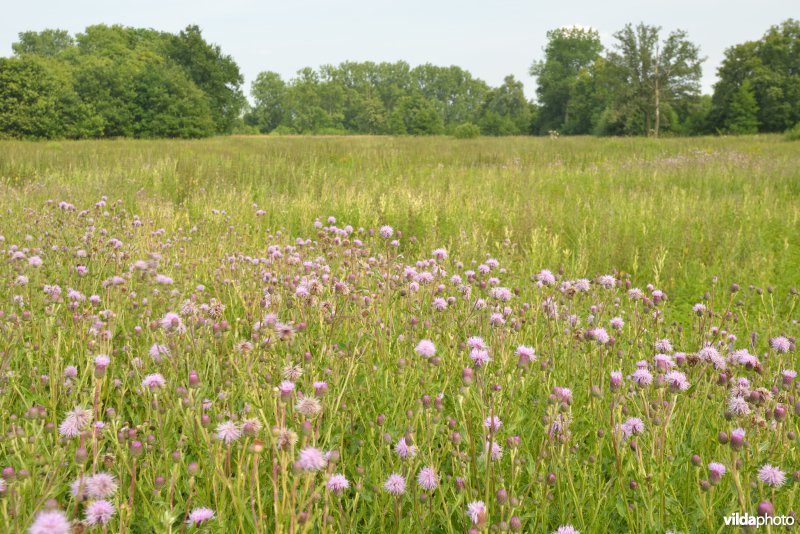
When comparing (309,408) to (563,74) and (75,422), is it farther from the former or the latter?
(563,74)

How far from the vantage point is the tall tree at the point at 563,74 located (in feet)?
186


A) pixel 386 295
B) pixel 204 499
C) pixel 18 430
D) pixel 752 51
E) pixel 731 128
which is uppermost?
pixel 752 51

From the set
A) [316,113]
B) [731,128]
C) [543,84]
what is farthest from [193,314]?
[316,113]

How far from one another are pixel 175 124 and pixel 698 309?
37.4 metres

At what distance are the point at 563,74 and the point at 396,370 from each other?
74.7 metres

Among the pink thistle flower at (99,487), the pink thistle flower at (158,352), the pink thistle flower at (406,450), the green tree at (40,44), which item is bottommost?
the pink thistle flower at (406,450)

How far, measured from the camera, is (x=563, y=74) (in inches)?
2707

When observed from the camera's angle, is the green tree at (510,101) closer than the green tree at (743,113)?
No

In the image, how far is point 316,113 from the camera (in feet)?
254

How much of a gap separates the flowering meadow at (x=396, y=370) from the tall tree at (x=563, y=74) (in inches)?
2099

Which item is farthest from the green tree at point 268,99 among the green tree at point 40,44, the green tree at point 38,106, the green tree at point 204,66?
the green tree at point 38,106

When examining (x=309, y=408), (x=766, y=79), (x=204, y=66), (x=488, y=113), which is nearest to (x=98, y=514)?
(x=309, y=408)

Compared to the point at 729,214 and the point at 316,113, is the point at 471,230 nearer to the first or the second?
the point at 729,214

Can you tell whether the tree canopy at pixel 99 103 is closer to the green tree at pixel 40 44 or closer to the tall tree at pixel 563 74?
the tall tree at pixel 563 74
